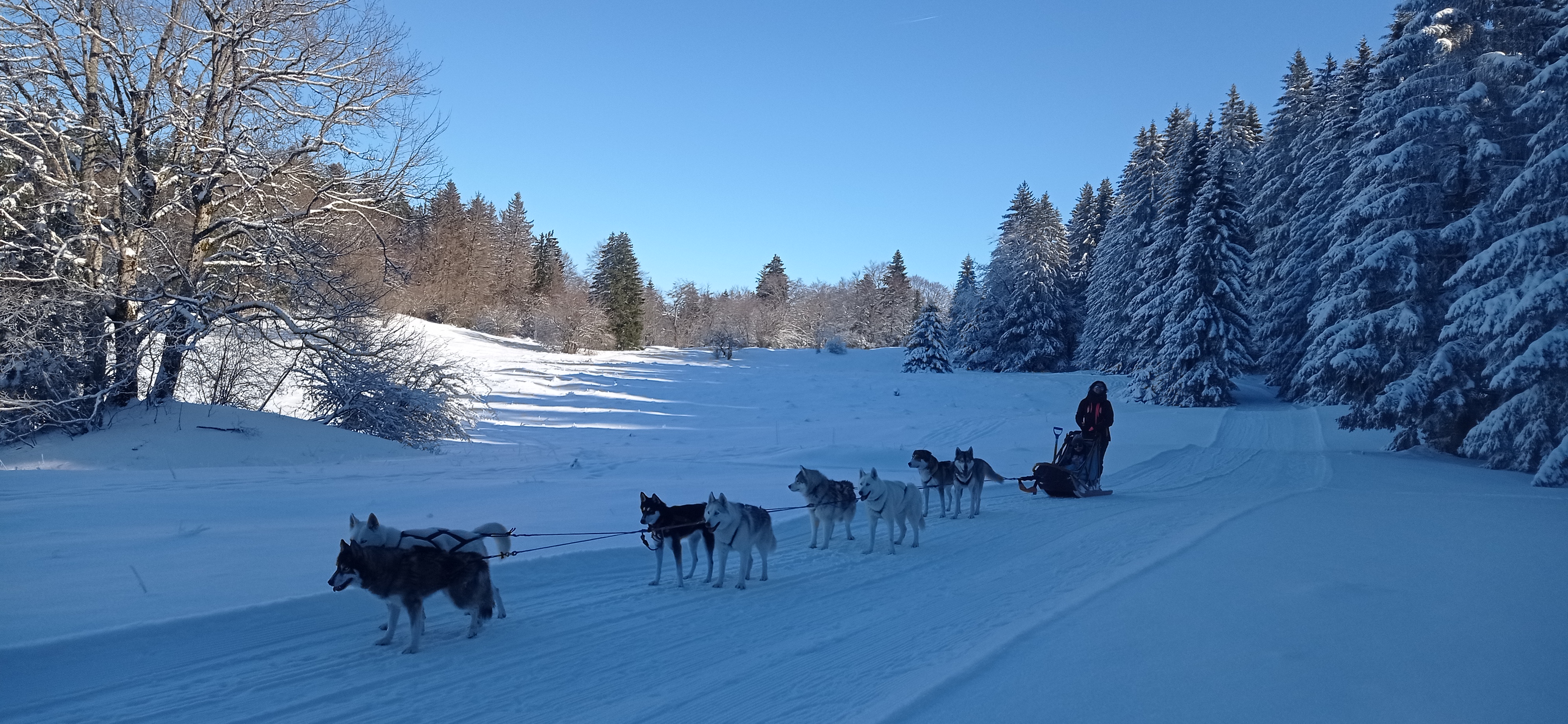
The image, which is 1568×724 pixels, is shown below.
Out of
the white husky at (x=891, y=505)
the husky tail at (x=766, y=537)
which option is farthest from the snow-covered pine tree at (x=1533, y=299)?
the husky tail at (x=766, y=537)

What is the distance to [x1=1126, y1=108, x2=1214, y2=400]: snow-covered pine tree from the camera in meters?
36.5

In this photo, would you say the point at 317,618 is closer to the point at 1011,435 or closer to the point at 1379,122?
the point at 1011,435

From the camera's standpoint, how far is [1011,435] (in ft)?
77.8

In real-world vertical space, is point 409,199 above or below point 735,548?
above

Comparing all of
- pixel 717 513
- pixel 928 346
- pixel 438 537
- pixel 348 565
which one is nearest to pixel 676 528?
pixel 717 513

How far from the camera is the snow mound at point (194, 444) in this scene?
40.4ft

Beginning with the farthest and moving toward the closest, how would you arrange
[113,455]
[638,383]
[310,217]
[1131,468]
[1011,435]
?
[638,383] < [1011,435] < [1131,468] < [310,217] < [113,455]

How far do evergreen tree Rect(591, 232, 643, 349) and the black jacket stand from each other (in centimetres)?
4895

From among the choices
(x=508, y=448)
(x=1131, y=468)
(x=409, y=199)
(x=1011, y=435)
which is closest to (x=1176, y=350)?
(x=1011, y=435)

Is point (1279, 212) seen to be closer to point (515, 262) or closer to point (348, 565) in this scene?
point (348, 565)

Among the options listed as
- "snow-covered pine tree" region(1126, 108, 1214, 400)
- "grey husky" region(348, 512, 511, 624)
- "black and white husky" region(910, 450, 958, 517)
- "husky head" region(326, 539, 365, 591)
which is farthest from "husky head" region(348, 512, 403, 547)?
"snow-covered pine tree" region(1126, 108, 1214, 400)

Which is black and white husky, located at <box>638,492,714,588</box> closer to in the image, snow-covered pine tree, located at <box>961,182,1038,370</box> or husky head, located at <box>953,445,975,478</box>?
husky head, located at <box>953,445,975,478</box>

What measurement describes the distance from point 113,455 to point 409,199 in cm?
695

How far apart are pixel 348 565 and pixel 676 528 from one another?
9.68 feet
